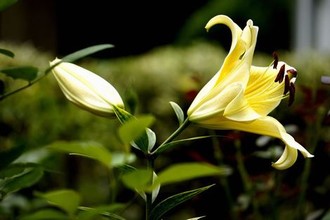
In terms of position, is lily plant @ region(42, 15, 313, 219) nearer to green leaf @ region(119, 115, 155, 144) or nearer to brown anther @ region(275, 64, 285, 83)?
brown anther @ region(275, 64, 285, 83)

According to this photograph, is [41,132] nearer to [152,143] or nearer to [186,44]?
[152,143]

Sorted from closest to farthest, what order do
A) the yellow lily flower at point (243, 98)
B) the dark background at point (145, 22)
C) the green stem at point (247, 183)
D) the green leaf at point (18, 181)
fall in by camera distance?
the green leaf at point (18, 181), the yellow lily flower at point (243, 98), the green stem at point (247, 183), the dark background at point (145, 22)

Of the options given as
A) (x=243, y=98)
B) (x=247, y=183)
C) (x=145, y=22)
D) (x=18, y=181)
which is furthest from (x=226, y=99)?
(x=145, y=22)

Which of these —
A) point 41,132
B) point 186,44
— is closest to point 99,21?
point 186,44

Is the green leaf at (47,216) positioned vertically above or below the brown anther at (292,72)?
below

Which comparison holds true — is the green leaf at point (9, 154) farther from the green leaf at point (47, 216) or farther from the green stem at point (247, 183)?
the green stem at point (247, 183)

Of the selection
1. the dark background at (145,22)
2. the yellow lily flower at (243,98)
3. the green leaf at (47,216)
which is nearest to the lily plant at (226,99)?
the yellow lily flower at (243,98)
